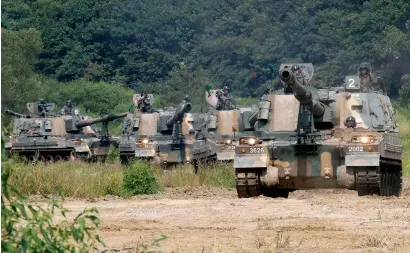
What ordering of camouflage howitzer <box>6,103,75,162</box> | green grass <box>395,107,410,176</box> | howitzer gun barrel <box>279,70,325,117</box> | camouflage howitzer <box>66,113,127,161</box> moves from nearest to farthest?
howitzer gun barrel <box>279,70,325,117</box>, camouflage howitzer <box>6,103,75,162</box>, camouflage howitzer <box>66,113,127,161</box>, green grass <box>395,107,410,176</box>

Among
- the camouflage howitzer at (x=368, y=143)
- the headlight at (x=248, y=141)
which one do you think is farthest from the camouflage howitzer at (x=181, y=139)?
the headlight at (x=248, y=141)

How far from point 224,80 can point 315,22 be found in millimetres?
4609

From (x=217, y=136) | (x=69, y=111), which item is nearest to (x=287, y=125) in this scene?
(x=217, y=136)

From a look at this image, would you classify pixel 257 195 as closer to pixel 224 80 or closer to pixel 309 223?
pixel 309 223

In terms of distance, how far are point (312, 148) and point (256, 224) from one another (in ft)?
19.2

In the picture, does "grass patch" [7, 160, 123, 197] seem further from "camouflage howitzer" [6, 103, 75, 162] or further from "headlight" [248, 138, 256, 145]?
"camouflage howitzer" [6, 103, 75, 162]

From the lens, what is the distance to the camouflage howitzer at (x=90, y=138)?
3647 cm

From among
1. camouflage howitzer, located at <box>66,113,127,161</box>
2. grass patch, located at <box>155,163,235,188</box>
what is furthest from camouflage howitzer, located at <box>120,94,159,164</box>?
grass patch, located at <box>155,163,235,188</box>

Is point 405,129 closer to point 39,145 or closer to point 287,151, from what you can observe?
point 39,145

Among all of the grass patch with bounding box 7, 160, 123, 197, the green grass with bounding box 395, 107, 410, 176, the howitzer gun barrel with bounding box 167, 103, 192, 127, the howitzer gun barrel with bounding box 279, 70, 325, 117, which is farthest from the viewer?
Result: the green grass with bounding box 395, 107, 410, 176

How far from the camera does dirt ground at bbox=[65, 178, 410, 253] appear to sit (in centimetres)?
1207

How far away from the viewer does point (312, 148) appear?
20219mm

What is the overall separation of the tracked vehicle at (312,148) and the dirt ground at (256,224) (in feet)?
1.52

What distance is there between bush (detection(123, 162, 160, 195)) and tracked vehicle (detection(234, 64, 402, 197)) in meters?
2.14
